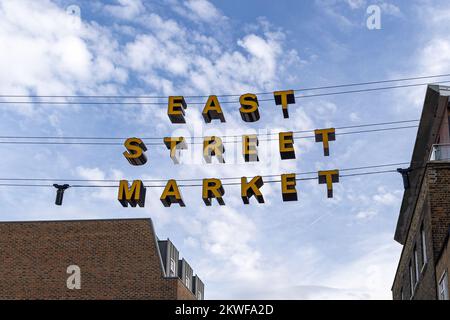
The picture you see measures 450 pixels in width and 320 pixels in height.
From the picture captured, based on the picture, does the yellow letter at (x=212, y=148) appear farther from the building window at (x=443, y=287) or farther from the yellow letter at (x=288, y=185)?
the building window at (x=443, y=287)

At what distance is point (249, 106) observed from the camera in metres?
24.1

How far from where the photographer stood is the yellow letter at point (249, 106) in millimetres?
24047

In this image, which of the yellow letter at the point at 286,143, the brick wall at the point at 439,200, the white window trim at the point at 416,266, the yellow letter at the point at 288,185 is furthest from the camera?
the white window trim at the point at 416,266

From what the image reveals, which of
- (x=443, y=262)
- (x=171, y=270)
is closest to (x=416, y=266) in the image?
(x=443, y=262)

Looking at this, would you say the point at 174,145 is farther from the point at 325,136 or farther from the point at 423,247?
the point at 423,247

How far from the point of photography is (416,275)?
35.5 m

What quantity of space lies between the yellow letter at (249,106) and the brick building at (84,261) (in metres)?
18.9

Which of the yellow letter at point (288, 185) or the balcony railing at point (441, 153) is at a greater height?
the balcony railing at point (441, 153)

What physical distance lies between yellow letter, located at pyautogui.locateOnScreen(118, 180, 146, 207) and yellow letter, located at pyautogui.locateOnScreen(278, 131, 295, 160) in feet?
16.5

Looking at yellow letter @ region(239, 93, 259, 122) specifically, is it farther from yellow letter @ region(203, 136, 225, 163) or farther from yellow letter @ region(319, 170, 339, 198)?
yellow letter @ region(319, 170, 339, 198)

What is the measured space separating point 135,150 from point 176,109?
2270 millimetres

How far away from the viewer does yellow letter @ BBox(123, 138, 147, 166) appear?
25.1 metres

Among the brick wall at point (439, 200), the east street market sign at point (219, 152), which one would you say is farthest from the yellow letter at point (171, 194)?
the brick wall at point (439, 200)
